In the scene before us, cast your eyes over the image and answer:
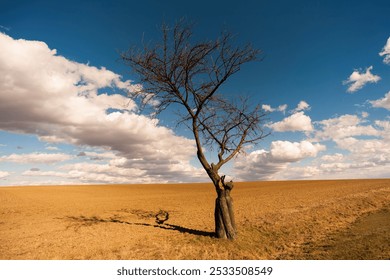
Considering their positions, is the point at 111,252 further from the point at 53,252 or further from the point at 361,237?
the point at 361,237

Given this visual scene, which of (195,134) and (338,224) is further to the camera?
(338,224)

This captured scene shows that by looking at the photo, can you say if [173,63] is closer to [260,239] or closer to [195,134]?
[195,134]

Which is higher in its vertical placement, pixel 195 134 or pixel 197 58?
pixel 197 58

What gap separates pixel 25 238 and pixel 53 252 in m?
3.83

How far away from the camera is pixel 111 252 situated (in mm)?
10406

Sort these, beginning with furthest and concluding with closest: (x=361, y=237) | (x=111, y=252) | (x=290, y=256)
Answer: (x=361, y=237), (x=111, y=252), (x=290, y=256)

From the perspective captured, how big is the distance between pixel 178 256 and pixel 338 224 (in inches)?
380

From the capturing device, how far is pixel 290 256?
9672 mm

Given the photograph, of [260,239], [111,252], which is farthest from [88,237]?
[260,239]

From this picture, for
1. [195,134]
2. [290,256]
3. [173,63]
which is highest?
[173,63]

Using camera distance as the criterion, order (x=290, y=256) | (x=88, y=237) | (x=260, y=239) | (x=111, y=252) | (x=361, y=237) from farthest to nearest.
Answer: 1. (x=88, y=237)
2. (x=260, y=239)
3. (x=361, y=237)
4. (x=111, y=252)
5. (x=290, y=256)

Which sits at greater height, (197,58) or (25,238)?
(197,58)
